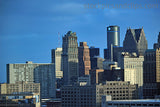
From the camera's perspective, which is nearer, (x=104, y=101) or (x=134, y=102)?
(x=134, y=102)

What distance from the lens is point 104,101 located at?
627 ft

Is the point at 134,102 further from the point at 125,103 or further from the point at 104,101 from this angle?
the point at 104,101

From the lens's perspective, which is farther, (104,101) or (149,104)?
(104,101)

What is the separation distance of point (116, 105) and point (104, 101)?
1030 centimetres

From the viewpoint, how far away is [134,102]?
584 feet

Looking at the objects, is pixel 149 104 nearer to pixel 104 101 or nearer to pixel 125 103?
pixel 125 103

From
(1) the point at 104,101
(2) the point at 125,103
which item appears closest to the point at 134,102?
(2) the point at 125,103

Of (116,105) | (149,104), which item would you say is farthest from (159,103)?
(116,105)

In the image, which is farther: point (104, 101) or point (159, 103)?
point (104, 101)

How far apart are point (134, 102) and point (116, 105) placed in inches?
250

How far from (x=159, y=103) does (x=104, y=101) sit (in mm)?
23638

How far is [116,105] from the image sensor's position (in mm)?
181250

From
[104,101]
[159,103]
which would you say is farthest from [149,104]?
[104,101]

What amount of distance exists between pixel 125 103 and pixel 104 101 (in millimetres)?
13699
